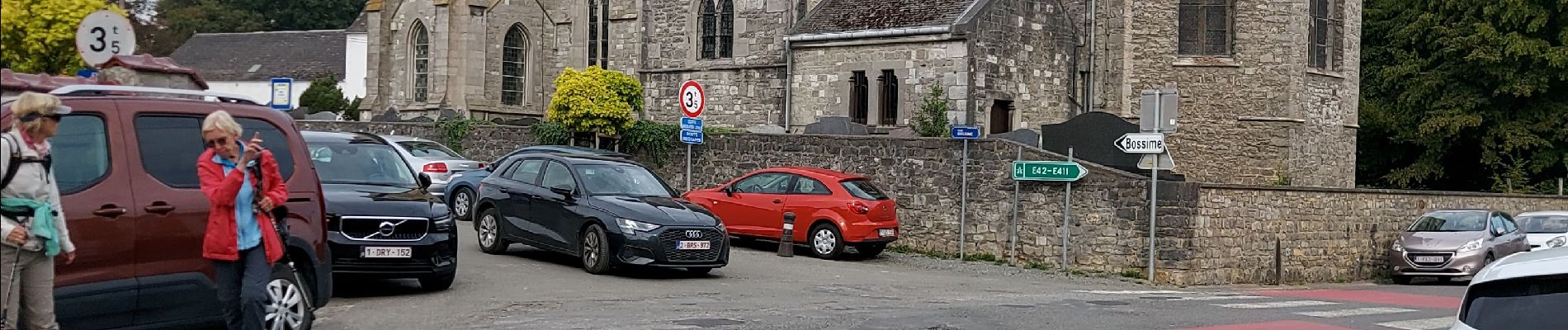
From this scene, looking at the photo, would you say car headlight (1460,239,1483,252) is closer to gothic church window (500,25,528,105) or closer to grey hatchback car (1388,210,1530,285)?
grey hatchback car (1388,210,1530,285)

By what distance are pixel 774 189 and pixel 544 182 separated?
17.3 ft

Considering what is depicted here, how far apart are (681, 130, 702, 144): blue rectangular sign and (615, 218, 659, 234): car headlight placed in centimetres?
882

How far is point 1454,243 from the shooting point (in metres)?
24.8

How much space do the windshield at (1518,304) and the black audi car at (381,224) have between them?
908cm

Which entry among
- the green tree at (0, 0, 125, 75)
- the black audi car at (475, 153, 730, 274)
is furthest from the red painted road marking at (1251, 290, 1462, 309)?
the green tree at (0, 0, 125, 75)

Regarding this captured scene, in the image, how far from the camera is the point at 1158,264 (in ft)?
69.4

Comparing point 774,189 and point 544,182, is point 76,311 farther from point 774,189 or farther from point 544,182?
point 774,189

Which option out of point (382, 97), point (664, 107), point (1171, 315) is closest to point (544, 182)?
point (1171, 315)

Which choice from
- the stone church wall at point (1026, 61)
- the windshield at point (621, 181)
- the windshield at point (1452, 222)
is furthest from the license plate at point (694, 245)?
the windshield at point (1452, 222)

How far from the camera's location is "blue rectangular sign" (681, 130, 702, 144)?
24.7 metres

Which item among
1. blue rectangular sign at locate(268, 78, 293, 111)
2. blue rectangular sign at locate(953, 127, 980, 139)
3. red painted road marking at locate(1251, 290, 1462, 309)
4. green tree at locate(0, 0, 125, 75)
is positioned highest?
green tree at locate(0, 0, 125, 75)

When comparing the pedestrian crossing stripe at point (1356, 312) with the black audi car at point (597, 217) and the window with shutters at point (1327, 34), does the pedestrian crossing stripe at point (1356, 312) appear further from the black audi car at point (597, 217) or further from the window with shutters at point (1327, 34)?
the window with shutters at point (1327, 34)

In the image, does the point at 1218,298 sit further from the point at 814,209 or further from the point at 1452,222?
the point at 1452,222

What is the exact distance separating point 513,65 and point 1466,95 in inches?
1058
